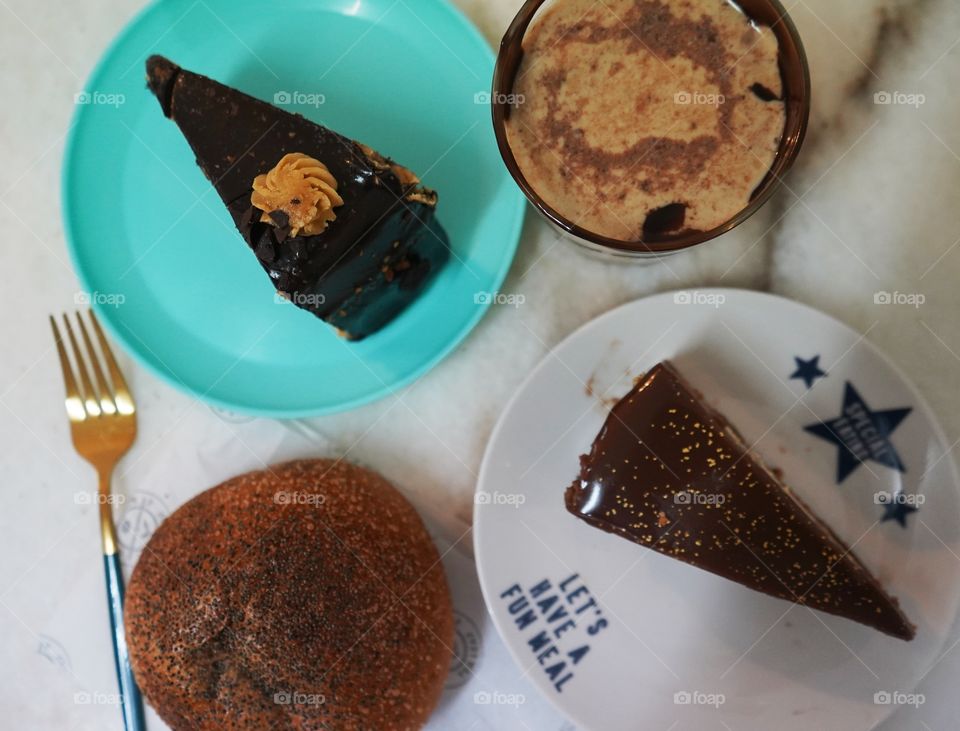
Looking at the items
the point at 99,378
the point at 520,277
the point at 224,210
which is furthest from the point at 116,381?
the point at 520,277

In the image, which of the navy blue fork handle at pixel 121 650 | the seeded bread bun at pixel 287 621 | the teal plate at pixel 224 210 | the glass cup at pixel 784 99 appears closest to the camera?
the glass cup at pixel 784 99

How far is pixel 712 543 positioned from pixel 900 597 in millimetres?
442

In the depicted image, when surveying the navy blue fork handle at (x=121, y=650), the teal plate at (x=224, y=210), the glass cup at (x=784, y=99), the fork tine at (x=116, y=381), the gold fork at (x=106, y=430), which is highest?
the glass cup at (x=784, y=99)

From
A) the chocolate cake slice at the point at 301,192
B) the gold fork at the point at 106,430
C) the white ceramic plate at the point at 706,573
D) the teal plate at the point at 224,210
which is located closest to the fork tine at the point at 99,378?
the gold fork at the point at 106,430

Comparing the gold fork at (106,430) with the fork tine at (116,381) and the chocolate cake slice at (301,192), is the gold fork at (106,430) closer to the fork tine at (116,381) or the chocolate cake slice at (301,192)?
the fork tine at (116,381)

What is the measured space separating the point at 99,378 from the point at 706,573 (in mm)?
1527

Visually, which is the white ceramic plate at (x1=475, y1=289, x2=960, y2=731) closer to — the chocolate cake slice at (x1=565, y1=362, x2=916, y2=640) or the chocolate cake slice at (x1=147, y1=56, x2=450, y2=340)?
the chocolate cake slice at (x1=565, y1=362, x2=916, y2=640)

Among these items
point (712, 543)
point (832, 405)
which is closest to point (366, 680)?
point (712, 543)

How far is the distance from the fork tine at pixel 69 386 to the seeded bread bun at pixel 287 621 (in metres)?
0.45

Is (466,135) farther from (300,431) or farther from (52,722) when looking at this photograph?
(52,722)

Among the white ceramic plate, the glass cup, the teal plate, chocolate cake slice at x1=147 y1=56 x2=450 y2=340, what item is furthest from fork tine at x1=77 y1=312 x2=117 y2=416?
the glass cup

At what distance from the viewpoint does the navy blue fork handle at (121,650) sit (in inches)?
70.2

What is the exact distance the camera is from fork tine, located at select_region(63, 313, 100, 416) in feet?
5.90

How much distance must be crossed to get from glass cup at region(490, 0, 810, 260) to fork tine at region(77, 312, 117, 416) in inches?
45.0
